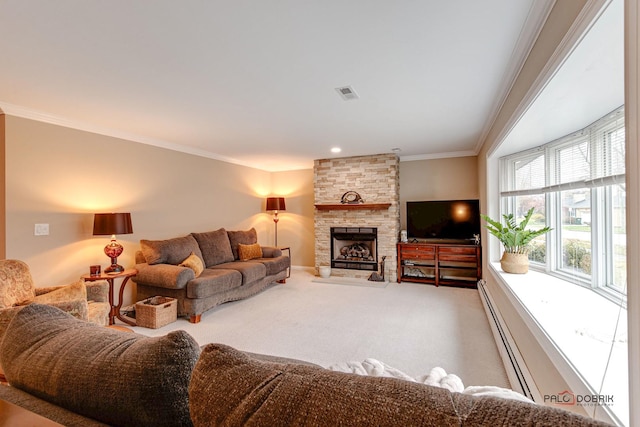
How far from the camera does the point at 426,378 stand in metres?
1.09

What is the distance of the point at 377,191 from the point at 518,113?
3428 millimetres

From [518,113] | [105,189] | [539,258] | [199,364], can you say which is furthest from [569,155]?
[105,189]

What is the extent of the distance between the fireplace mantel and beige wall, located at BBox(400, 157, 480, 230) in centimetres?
69

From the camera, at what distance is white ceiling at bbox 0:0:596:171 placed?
159 centimetres

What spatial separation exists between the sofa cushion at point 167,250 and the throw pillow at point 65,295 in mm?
1218

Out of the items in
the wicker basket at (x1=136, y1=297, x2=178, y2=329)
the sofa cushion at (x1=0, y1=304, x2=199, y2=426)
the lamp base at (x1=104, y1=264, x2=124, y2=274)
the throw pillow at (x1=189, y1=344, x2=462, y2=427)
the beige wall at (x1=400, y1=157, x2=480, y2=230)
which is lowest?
the wicker basket at (x1=136, y1=297, x2=178, y2=329)

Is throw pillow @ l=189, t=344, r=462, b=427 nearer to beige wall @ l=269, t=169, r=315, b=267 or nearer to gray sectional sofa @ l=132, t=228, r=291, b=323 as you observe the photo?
gray sectional sofa @ l=132, t=228, r=291, b=323

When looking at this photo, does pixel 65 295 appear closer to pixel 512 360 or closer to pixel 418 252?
pixel 512 360

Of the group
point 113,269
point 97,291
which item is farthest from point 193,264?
point 97,291

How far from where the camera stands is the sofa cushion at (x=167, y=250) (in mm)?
3756

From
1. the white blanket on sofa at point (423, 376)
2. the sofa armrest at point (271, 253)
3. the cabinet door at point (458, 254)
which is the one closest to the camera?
the white blanket on sofa at point (423, 376)

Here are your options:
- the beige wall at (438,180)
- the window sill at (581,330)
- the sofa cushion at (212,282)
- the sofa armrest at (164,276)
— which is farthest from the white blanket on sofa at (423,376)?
the beige wall at (438,180)

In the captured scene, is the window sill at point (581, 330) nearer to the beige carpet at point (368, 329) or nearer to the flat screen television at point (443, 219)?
the beige carpet at point (368, 329)

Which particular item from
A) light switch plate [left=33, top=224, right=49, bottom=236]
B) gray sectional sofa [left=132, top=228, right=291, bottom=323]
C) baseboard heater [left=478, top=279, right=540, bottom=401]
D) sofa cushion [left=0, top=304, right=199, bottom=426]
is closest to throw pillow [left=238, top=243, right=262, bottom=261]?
gray sectional sofa [left=132, top=228, right=291, bottom=323]
